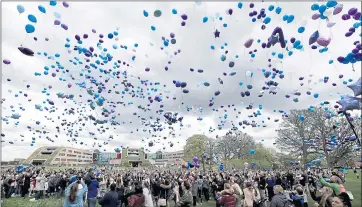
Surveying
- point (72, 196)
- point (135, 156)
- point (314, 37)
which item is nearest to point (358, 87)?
point (314, 37)

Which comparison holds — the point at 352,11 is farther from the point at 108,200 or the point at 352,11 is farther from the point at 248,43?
the point at 108,200

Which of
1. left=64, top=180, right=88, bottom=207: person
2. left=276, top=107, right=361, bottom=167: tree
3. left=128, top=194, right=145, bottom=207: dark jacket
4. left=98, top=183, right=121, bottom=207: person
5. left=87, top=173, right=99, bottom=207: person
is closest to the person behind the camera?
left=128, top=194, right=145, bottom=207: dark jacket

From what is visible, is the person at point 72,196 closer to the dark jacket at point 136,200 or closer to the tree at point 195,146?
the dark jacket at point 136,200

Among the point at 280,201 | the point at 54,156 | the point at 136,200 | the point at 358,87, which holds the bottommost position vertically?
the point at 280,201

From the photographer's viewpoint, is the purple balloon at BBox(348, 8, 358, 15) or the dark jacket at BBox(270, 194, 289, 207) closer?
the dark jacket at BBox(270, 194, 289, 207)

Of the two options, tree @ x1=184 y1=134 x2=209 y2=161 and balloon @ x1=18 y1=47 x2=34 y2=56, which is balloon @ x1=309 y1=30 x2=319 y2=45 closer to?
balloon @ x1=18 y1=47 x2=34 y2=56

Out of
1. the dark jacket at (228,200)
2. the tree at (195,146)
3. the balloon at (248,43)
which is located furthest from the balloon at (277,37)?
the tree at (195,146)

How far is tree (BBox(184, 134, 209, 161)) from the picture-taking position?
166 feet

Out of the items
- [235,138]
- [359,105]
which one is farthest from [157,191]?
[235,138]

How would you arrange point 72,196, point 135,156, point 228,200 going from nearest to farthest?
point 72,196
point 228,200
point 135,156

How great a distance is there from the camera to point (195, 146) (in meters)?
51.2

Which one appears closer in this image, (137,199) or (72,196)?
(137,199)

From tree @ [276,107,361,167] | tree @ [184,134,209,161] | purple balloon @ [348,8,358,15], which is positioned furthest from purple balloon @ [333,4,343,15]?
tree @ [184,134,209,161]

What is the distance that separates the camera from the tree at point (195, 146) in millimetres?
50562
